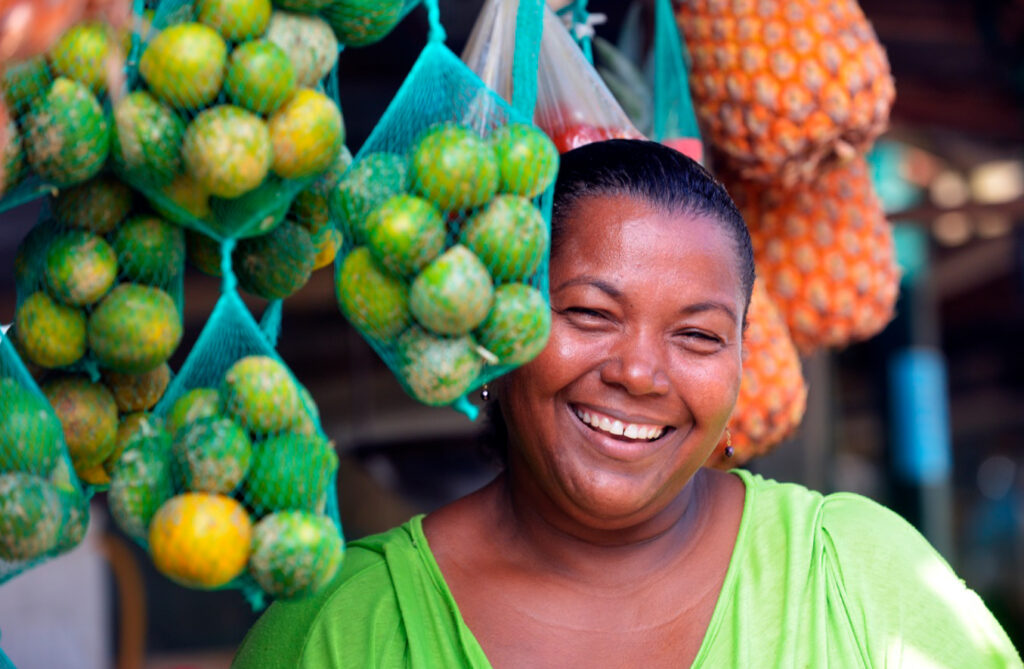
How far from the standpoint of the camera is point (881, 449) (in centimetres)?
561

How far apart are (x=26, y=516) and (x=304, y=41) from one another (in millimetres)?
739

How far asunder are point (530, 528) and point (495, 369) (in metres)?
0.64

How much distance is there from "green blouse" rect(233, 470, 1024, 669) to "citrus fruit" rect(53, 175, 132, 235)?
2.91ft

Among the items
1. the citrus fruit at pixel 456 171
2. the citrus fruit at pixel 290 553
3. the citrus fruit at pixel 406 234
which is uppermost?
the citrus fruit at pixel 456 171

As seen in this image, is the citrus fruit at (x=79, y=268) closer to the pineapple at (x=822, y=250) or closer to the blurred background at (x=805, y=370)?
the blurred background at (x=805, y=370)

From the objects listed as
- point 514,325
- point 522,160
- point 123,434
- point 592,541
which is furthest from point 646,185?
point 123,434

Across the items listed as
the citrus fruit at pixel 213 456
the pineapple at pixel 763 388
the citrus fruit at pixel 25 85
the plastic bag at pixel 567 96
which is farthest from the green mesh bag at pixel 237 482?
the pineapple at pixel 763 388

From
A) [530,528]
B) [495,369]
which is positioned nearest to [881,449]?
[530,528]

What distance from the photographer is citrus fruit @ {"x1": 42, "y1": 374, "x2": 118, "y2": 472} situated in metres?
1.66

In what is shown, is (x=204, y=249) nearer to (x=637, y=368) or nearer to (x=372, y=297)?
(x=372, y=297)

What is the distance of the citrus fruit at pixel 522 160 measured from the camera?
164cm

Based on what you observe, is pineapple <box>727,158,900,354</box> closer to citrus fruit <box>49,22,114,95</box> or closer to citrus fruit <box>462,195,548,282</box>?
citrus fruit <box>462,195,548,282</box>

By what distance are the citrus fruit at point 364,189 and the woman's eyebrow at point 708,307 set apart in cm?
58

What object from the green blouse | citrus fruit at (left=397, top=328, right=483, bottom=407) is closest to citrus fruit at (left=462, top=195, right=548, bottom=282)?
citrus fruit at (left=397, top=328, right=483, bottom=407)
